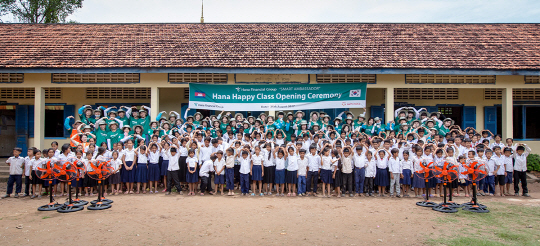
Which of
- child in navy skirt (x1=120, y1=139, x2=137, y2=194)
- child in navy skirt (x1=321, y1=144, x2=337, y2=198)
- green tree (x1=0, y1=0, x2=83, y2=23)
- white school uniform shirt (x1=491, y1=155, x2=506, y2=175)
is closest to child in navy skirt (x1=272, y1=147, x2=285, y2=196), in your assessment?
child in navy skirt (x1=321, y1=144, x2=337, y2=198)

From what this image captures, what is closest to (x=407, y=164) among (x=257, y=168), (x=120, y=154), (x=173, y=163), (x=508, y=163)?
(x=508, y=163)

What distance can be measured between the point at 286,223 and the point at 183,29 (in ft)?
29.9

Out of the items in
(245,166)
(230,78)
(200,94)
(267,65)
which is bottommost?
(245,166)

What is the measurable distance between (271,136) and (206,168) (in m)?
1.70

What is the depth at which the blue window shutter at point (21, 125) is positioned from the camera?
1132 centimetres

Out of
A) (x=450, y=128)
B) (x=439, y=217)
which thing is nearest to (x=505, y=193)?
(x=450, y=128)

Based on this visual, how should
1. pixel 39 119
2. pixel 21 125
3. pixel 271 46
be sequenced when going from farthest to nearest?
pixel 21 125 → pixel 271 46 → pixel 39 119

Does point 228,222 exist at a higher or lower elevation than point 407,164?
lower

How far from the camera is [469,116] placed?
11.6 meters

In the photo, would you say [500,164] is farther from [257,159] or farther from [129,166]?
[129,166]

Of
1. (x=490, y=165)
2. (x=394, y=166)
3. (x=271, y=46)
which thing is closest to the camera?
(x=394, y=166)

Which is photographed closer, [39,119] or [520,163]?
[520,163]

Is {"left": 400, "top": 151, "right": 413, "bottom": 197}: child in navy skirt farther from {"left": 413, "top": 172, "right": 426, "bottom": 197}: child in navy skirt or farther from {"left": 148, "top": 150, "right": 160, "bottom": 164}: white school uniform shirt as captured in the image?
{"left": 148, "top": 150, "right": 160, "bottom": 164}: white school uniform shirt

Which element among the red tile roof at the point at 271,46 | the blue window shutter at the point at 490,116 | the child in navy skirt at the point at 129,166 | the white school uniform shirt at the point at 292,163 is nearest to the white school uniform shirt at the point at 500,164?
the red tile roof at the point at 271,46
